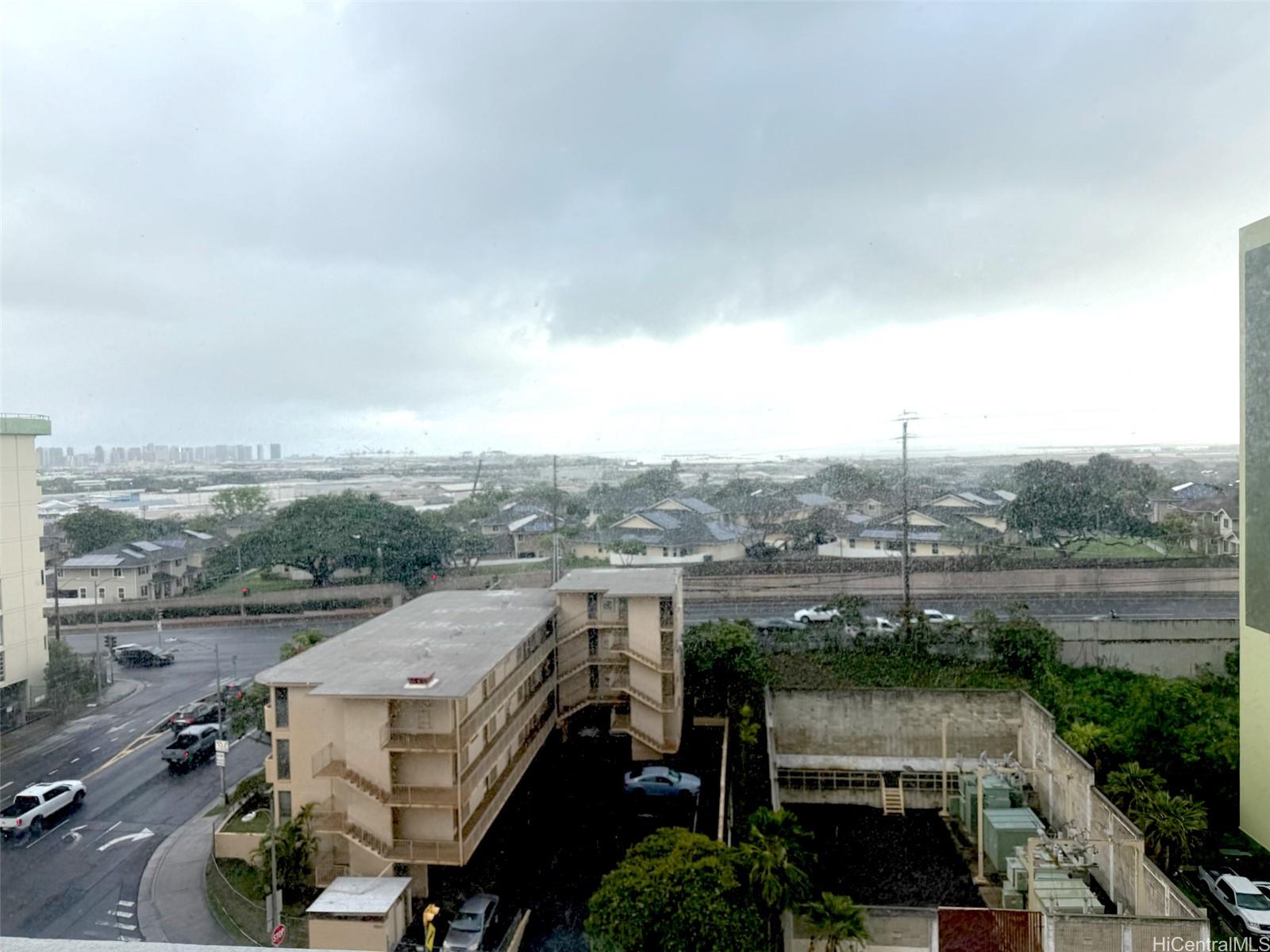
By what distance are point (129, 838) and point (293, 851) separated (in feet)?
6.70

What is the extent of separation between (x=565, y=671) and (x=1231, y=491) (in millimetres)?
8708

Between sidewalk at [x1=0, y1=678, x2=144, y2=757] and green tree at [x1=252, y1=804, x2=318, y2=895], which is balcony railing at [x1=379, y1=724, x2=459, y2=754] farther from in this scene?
sidewalk at [x1=0, y1=678, x2=144, y2=757]

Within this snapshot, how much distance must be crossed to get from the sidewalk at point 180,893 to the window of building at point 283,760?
0.99 m

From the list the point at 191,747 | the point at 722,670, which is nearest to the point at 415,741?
the point at 191,747

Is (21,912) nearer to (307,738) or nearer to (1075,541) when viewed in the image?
(307,738)

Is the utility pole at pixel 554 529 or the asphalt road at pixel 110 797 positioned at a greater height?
the utility pole at pixel 554 529

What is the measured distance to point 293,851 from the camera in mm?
5156

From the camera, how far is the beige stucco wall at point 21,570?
24.0 ft

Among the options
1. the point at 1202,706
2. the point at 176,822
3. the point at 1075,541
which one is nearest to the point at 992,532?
the point at 1075,541

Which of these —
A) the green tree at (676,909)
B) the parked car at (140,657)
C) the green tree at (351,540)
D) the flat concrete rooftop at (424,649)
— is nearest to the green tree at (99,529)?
the green tree at (351,540)

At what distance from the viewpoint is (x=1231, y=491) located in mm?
9352

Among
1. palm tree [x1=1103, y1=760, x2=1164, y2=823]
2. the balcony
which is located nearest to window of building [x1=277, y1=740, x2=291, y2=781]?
the balcony

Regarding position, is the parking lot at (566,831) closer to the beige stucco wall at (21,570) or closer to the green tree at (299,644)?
the green tree at (299,644)

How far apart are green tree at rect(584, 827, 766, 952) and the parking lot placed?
0.64 meters
